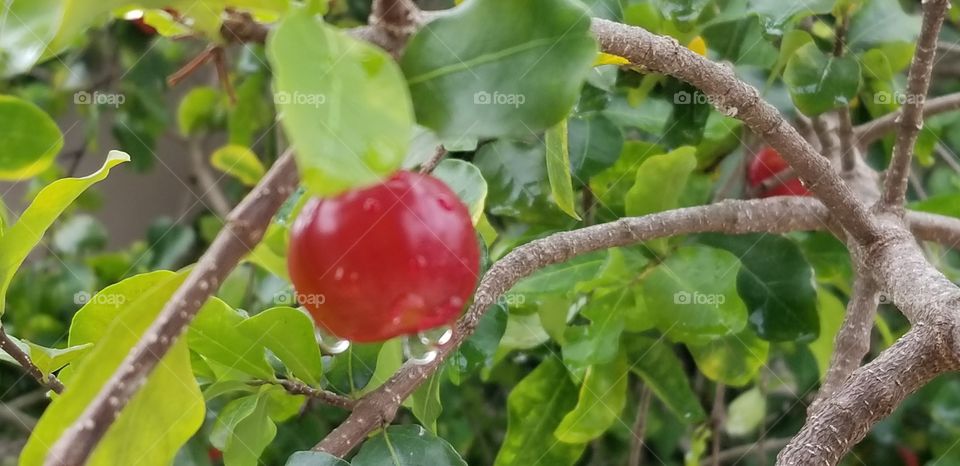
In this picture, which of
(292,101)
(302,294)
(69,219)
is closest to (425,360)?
(302,294)

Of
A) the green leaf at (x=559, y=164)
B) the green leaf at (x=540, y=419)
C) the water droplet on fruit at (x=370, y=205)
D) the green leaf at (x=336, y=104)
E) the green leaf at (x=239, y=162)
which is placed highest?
the green leaf at (x=336, y=104)

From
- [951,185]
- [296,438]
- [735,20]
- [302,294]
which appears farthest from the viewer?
[951,185]

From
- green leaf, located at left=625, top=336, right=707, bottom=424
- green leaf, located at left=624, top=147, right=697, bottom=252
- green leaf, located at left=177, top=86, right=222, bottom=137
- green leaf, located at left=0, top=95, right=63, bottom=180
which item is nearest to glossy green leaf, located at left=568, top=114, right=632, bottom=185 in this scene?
green leaf, located at left=624, top=147, right=697, bottom=252

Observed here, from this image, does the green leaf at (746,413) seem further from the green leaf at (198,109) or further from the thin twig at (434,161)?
the green leaf at (198,109)

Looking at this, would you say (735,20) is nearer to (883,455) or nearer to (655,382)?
(655,382)

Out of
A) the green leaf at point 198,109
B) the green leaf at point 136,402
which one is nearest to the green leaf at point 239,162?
the green leaf at point 198,109

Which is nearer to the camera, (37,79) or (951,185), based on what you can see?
(951,185)

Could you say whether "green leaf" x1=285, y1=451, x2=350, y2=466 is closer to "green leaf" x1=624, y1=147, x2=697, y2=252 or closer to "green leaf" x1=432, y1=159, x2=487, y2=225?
"green leaf" x1=432, y1=159, x2=487, y2=225
